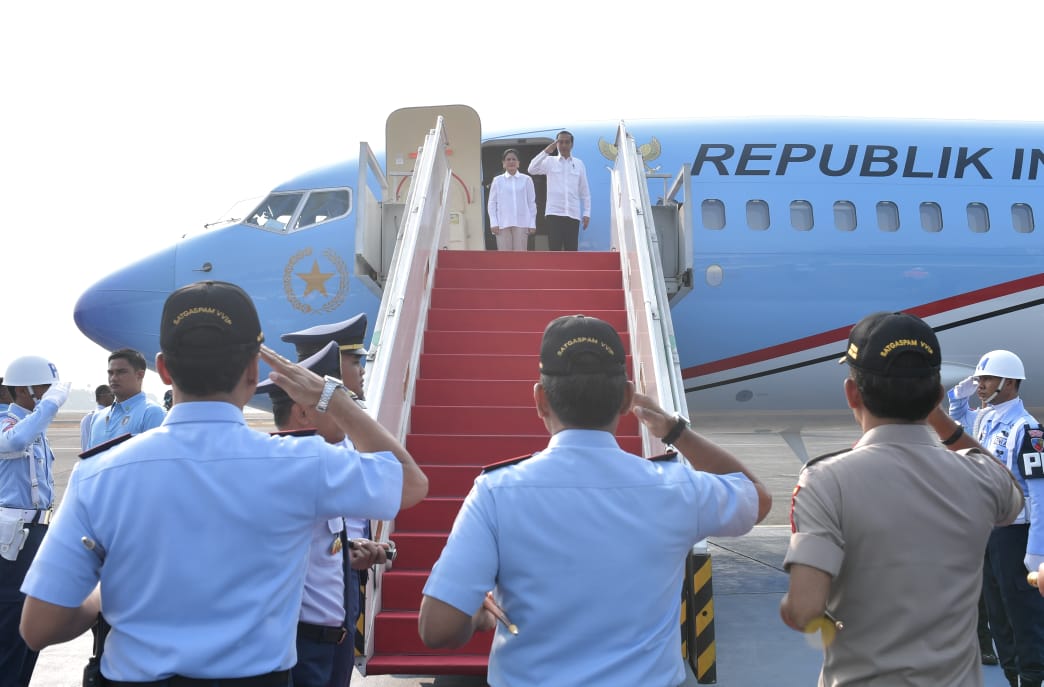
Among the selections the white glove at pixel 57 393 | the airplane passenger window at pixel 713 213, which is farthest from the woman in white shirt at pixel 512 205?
the white glove at pixel 57 393

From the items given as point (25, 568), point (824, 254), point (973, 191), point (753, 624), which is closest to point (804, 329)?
point (824, 254)

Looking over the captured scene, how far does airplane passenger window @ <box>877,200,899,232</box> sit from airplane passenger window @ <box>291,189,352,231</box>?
18.0ft

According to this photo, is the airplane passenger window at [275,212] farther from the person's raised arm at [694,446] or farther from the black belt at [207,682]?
the black belt at [207,682]

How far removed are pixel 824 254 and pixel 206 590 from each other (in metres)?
8.78

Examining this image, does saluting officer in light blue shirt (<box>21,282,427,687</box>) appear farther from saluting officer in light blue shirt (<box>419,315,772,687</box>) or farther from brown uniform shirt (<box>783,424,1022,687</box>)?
brown uniform shirt (<box>783,424,1022,687</box>)

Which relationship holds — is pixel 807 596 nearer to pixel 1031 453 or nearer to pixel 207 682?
pixel 207 682

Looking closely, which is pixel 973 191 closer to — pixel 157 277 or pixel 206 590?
pixel 157 277

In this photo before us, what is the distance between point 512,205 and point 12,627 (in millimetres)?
5508

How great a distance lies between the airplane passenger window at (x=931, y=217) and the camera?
32.4 ft

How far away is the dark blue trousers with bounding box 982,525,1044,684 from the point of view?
4.80 m

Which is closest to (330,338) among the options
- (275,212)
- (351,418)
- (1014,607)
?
(351,418)

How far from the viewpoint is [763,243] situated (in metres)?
9.60

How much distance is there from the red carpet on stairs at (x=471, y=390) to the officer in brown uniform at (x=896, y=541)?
3.01 meters

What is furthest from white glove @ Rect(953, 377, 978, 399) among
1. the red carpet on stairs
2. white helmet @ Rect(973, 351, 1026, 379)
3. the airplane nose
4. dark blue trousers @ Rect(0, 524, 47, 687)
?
the airplane nose
